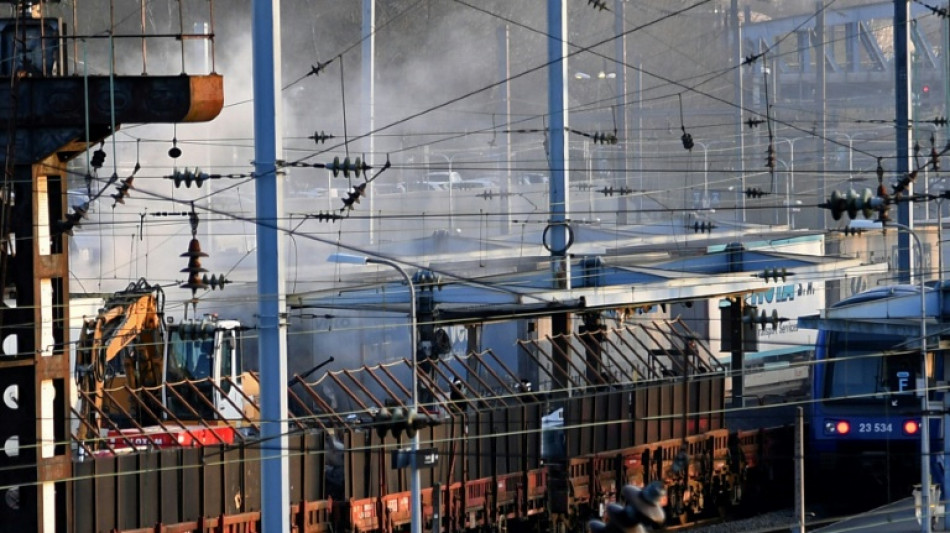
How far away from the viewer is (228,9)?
57.8m

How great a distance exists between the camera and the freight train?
15516mm

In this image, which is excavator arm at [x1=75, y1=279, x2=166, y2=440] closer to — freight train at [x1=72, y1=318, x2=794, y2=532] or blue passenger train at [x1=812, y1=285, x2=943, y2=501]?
freight train at [x1=72, y1=318, x2=794, y2=532]

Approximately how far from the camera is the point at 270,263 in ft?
41.1

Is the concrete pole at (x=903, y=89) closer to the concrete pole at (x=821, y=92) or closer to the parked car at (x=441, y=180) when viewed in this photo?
the concrete pole at (x=821, y=92)

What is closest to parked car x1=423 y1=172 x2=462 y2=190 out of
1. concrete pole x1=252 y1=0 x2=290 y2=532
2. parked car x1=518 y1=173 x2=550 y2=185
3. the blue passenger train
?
parked car x1=518 y1=173 x2=550 y2=185

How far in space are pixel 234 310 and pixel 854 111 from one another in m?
45.2

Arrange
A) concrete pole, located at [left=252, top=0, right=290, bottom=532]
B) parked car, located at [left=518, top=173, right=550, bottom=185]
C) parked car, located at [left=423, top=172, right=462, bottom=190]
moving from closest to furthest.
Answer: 1. concrete pole, located at [left=252, top=0, right=290, bottom=532]
2. parked car, located at [left=423, top=172, right=462, bottom=190]
3. parked car, located at [left=518, top=173, right=550, bottom=185]

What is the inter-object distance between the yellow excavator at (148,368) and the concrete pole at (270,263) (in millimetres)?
3811

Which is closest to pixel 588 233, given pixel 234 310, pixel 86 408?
pixel 234 310

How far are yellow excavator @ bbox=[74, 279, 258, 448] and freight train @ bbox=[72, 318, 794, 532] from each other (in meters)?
0.92

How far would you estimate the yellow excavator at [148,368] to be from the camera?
58.7ft

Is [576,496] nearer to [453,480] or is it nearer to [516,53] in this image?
[453,480]

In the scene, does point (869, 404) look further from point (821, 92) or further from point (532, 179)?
point (532, 179)

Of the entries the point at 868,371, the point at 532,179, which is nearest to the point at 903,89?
the point at 868,371
